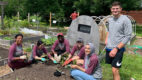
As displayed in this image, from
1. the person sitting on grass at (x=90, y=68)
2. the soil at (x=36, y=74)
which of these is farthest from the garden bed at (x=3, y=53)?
the person sitting on grass at (x=90, y=68)

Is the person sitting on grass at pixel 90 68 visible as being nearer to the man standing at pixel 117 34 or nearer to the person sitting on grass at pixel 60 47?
the man standing at pixel 117 34

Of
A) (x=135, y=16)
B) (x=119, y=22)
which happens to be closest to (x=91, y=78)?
(x=119, y=22)

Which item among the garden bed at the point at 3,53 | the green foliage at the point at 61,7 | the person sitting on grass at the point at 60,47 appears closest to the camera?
the person sitting on grass at the point at 60,47

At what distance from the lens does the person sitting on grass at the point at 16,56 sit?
185 inches

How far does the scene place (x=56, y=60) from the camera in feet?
18.5

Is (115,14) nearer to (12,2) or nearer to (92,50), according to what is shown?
(92,50)

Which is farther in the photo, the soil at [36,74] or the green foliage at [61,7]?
the green foliage at [61,7]

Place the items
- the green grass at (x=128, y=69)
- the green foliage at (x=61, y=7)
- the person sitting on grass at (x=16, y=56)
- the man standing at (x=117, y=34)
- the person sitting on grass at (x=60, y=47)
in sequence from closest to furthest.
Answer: the man standing at (x=117, y=34) < the person sitting on grass at (x=16, y=56) < the green grass at (x=128, y=69) < the person sitting on grass at (x=60, y=47) < the green foliage at (x=61, y=7)

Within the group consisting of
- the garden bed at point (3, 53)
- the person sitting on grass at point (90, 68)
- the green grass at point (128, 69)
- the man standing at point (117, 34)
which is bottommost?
the green grass at point (128, 69)

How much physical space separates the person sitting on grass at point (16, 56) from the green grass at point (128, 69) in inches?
97.5

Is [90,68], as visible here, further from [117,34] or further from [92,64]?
[117,34]

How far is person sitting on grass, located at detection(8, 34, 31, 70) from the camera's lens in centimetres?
470

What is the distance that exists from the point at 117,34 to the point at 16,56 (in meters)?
2.95

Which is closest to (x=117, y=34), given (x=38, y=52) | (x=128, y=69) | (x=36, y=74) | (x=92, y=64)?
(x=92, y=64)
